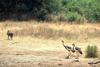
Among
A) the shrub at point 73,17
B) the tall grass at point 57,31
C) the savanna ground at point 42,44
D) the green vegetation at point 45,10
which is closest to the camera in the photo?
the savanna ground at point 42,44

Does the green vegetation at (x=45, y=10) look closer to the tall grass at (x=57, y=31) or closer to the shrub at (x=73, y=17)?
the shrub at (x=73, y=17)

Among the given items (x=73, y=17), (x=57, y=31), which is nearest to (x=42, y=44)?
(x=57, y=31)

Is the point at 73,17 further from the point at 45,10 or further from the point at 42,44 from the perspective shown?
the point at 42,44

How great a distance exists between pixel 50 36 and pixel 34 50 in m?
5.50

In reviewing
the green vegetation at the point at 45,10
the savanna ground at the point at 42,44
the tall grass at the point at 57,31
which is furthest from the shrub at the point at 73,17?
the tall grass at the point at 57,31

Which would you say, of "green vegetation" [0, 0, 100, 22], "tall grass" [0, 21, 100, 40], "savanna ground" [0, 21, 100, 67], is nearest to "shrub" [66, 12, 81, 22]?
"green vegetation" [0, 0, 100, 22]

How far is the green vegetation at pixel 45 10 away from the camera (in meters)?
37.7

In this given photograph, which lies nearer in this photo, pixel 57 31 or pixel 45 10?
pixel 57 31

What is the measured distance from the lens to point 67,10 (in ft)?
131

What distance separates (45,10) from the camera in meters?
38.1

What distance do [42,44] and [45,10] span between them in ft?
46.5

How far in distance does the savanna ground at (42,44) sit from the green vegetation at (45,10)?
579cm

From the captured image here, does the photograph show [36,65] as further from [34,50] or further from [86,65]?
[34,50]

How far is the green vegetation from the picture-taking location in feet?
124
